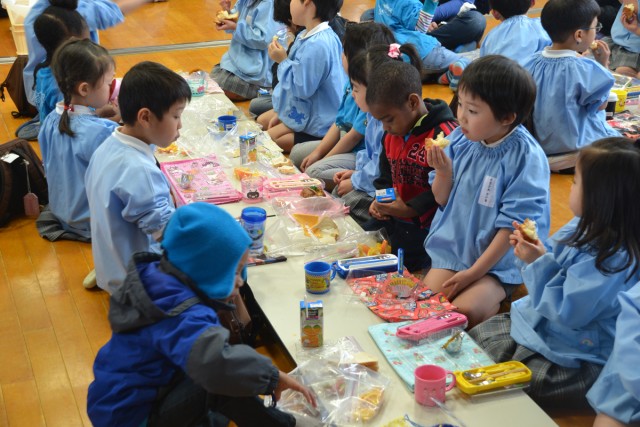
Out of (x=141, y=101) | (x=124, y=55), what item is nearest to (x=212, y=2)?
(x=124, y=55)

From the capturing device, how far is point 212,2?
9.01 meters

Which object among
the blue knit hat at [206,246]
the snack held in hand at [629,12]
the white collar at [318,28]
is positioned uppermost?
the blue knit hat at [206,246]

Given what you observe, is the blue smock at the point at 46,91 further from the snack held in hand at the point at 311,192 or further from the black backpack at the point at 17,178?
the snack held in hand at the point at 311,192

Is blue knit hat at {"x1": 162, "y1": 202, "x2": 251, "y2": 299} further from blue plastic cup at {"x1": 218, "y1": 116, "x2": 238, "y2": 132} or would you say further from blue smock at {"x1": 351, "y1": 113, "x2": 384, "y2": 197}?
blue plastic cup at {"x1": 218, "y1": 116, "x2": 238, "y2": 132}

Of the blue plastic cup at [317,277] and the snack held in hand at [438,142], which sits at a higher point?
the snack held in hand at [438,142]

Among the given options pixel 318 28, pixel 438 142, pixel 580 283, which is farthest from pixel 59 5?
pixel 580 283

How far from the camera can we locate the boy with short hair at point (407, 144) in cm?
333

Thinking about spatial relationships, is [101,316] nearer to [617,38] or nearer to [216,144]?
[216,144]

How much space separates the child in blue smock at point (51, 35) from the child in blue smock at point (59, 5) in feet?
0.73

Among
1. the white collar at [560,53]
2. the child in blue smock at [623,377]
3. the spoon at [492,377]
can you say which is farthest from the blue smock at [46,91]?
the child in blue smock at [623,377]

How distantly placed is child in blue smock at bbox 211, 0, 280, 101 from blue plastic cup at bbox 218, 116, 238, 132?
137cm

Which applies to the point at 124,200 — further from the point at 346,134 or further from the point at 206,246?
the point at 346,134

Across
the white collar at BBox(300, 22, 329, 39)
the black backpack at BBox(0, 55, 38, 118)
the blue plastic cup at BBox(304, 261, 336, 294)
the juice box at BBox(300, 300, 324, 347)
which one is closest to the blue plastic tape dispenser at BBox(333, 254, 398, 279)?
the blue plastic cup at BBox(304, 261, 336, 294)

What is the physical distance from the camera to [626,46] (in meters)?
6.26
